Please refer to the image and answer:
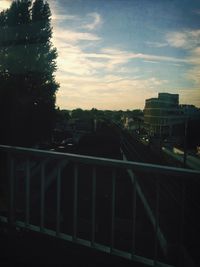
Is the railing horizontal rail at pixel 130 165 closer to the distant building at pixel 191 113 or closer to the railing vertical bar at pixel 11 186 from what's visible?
the railing vertical bar at pixel 11 186

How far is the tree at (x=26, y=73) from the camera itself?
17078 millimetres

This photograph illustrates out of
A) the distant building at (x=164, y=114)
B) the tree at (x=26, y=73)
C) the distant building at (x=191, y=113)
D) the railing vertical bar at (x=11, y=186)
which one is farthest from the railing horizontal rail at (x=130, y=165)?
the distant building at (x=164, y=114)

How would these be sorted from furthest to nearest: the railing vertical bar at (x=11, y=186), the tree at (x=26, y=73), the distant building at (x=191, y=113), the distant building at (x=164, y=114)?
the distant building at (x=164, y=114), the distant building at (x=191, y=113), the tree at (x=26, y=73), the railing vertical bar at (x=11, y=186)

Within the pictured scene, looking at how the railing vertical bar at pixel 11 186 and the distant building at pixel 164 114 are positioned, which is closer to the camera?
the railing vertical bar at pixel 11 186

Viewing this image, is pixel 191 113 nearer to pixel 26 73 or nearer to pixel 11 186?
pixel 26 73

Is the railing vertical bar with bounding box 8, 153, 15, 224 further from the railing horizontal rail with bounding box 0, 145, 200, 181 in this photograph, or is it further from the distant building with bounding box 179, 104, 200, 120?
the distant building with bounding box 179, 104, 200, 120

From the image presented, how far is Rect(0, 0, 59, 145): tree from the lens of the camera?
17.1m

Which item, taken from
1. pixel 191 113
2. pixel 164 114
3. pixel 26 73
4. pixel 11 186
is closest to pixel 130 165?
pixel 11 186

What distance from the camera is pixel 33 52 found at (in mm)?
18312

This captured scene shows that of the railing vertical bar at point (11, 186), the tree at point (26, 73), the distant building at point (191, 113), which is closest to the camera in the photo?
the railing vertical bar at point (11, 186)

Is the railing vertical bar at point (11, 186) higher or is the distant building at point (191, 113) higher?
the distant building at point (191, 113)

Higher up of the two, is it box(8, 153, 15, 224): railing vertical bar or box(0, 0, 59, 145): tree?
box(0, 0, 59, 145): tree

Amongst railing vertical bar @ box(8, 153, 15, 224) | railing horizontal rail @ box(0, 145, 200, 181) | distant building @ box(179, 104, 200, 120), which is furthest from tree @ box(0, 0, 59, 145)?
railing horizontal rail @ box(0, 145, 200, 181)

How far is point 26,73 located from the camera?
711 inches
